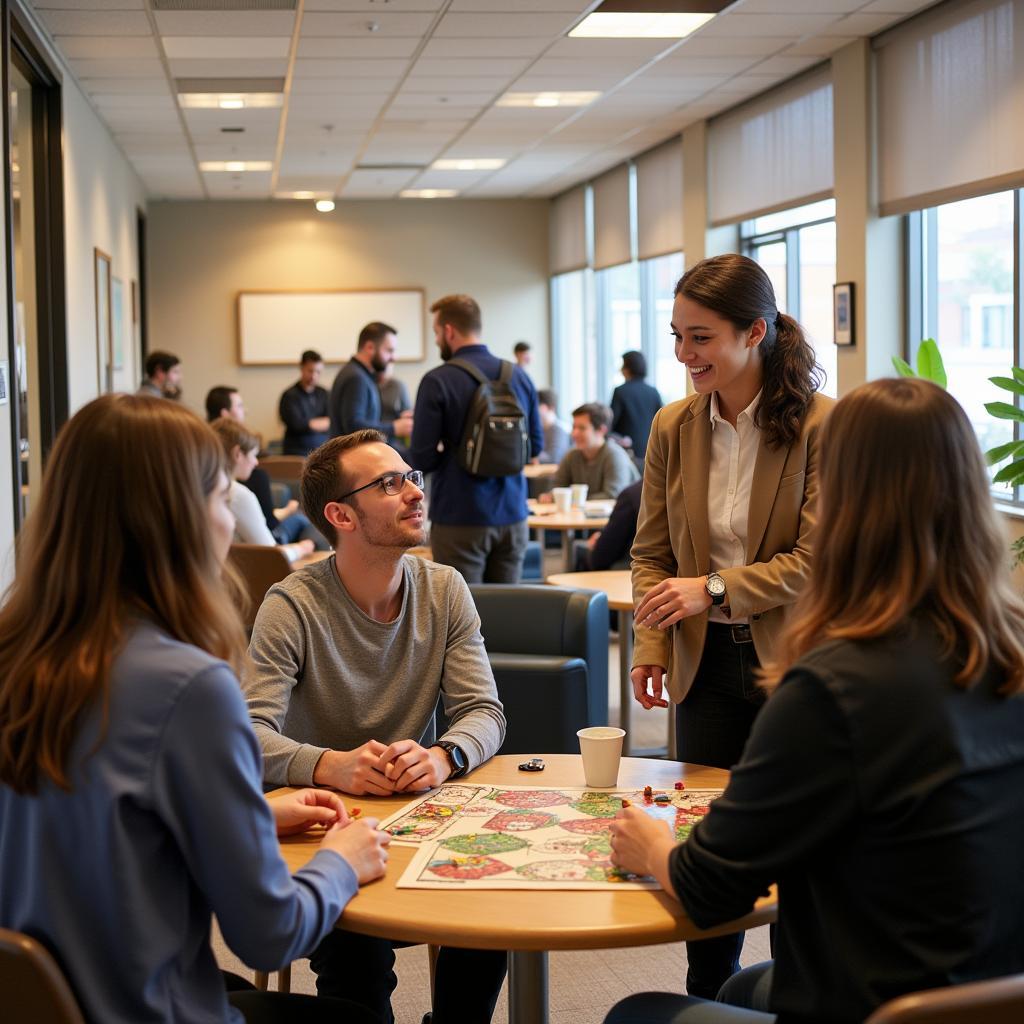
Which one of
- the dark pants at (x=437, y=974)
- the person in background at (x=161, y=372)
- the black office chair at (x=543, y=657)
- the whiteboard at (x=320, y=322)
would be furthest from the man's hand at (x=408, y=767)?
the whiteboard at (x=320, y=322)

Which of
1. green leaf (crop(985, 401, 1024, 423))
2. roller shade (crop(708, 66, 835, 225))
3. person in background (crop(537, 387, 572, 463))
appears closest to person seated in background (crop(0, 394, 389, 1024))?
green leaf (crop(985, 401, 1024, 423))

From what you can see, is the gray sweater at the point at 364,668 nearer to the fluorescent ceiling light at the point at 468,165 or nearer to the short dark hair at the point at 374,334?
the short dark hair at the point at 374,334

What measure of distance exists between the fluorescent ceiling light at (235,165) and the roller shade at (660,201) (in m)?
3.17

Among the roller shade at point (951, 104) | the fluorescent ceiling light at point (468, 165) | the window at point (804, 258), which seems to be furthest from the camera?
the fluorescent ceiling light at point (468, 165)

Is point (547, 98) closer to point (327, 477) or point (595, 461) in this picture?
point (595, 461)

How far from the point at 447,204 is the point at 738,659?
40.2 ft

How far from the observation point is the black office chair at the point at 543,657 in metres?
3.74

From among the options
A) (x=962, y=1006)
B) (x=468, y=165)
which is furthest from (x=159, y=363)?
(x=962, y=1006)

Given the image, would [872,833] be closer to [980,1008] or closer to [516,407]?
[980,1008]

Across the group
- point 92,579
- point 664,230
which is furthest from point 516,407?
point 664,230

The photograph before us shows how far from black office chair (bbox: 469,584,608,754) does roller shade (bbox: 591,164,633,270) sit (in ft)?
26.4

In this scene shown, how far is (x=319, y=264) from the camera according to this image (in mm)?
14125

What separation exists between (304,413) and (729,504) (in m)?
9.58

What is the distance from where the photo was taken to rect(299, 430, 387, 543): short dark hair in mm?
2473
